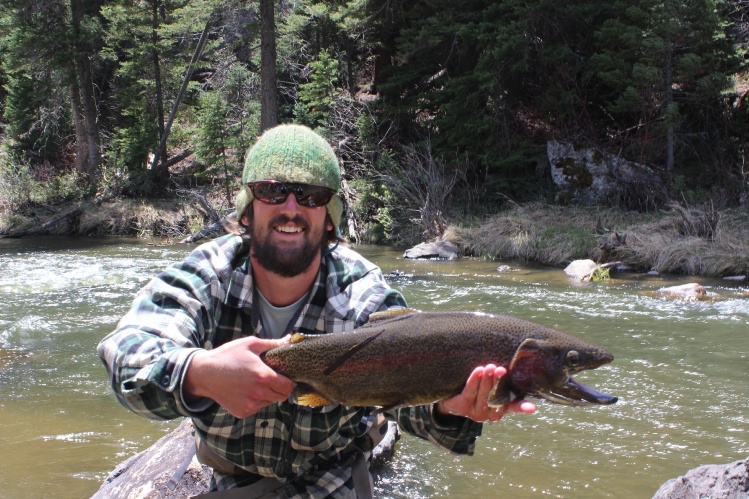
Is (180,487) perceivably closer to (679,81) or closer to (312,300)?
(312,300)

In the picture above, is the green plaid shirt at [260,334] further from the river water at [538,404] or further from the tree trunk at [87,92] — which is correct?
the tree trunk at [87,92]

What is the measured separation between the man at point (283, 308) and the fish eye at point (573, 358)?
1.31 feet

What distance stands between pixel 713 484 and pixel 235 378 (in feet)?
8.21

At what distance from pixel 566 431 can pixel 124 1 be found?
83.2ft

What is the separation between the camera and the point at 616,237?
1474 cm

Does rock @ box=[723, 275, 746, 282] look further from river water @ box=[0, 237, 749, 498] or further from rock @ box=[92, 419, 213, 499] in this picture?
rock @ box=[92, 419, 213, 499]

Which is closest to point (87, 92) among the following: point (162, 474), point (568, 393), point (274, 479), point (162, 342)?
point (162, 474)

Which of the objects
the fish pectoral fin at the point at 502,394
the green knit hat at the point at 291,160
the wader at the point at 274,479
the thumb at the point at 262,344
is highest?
the green knit hat at the point at 291,160

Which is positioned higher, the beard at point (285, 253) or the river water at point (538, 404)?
the beard at point (285, 253)

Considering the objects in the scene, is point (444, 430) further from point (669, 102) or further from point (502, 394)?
point (669, 102)

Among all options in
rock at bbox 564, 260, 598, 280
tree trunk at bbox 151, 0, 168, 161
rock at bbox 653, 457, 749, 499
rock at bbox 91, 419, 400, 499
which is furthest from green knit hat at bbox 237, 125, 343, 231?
tree trunk at bbox 151, 0, 168, 161

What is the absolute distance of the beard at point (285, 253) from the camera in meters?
2.57

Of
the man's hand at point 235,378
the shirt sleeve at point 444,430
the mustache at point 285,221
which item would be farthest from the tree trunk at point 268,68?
the man's hand at point 235,378

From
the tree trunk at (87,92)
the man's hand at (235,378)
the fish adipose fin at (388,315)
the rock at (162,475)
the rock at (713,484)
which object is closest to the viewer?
the man's hand at (235,378)
